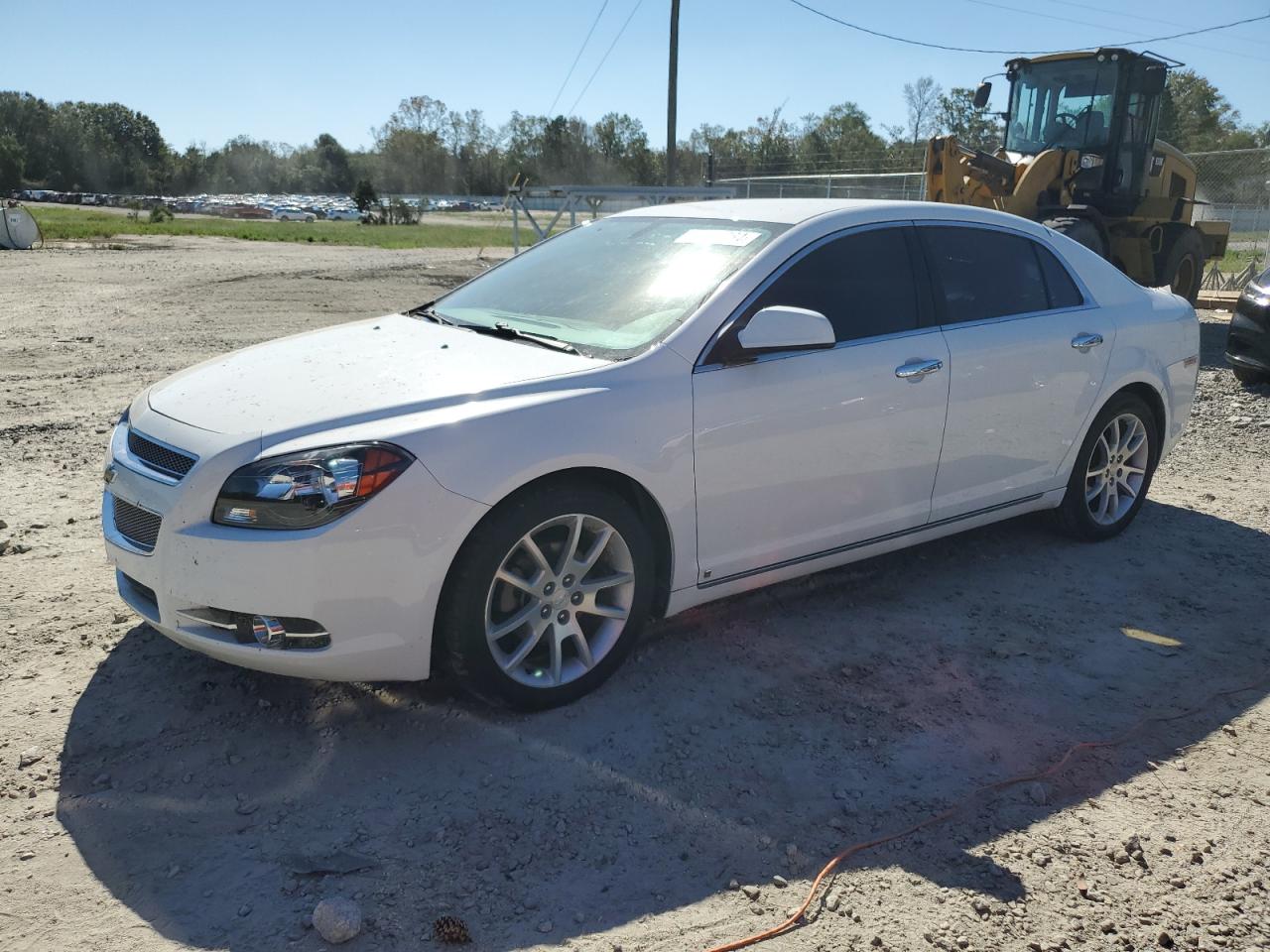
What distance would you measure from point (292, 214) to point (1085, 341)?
6943cm

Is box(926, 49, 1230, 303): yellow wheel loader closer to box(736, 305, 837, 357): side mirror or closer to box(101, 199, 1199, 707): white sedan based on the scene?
box(101, 199, 1199, 707): white sedan

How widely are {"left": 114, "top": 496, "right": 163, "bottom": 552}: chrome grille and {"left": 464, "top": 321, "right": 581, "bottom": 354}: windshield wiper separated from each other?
145cm

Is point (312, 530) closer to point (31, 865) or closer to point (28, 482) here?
point (31, 865)

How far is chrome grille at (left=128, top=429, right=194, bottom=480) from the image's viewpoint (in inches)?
129

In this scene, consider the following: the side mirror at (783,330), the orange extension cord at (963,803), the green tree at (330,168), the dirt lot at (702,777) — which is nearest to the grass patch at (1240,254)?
the dirt lot at (702,777)

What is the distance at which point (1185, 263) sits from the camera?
1475 centimetres

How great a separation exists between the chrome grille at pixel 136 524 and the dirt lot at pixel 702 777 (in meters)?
0.61

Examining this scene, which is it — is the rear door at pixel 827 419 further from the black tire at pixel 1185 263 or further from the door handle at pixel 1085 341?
the black tire at pixel 1185 263

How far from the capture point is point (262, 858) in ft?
9.26

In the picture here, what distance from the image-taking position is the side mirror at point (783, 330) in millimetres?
3760

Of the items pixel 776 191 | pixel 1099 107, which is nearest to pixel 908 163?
pixel 776 191

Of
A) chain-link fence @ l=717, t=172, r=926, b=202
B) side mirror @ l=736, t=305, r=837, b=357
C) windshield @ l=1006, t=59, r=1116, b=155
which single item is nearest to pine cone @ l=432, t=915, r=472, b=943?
side mirror @ l=736, t=305, r=837, b=357

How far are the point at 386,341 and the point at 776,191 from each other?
87.7ft

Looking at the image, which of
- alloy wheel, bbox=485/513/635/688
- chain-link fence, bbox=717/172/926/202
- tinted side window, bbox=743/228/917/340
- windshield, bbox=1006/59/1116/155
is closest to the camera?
alloy wheel, bbox=485/513/635/688
